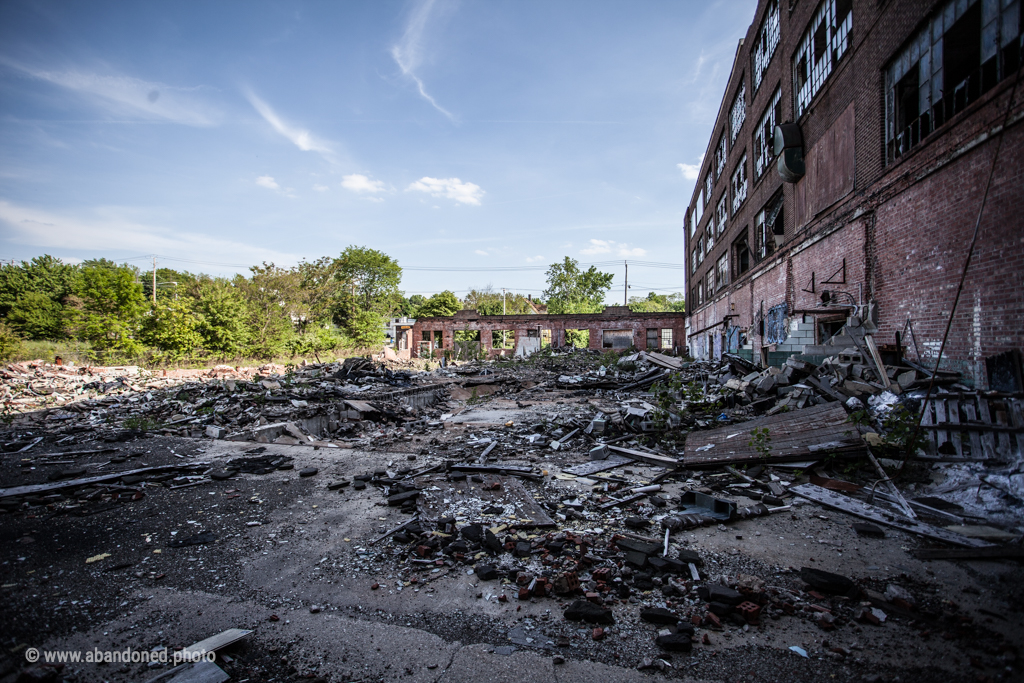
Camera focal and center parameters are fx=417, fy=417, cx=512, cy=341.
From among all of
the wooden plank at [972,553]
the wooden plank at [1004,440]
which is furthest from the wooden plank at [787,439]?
the wooden plank at [972,553]

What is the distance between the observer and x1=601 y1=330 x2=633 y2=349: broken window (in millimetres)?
32344

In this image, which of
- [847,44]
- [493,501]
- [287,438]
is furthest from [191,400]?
[847,44]

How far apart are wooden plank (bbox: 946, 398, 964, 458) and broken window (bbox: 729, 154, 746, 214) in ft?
46.7

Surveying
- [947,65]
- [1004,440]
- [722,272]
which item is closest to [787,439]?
[1004,440]

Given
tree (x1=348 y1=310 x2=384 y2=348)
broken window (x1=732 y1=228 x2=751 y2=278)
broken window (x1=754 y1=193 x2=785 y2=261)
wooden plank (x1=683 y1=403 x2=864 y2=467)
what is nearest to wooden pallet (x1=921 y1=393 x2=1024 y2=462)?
wooden plank (x1=683 y1=403 x2=864 y2=467)

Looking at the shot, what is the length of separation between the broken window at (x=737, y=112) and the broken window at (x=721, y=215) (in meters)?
2.96

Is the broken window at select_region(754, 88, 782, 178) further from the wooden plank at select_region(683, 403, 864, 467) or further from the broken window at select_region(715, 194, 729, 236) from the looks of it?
the wooden plank at select_region(683, 403, 864, 467)

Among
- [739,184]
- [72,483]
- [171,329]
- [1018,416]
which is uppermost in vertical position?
[739,184]

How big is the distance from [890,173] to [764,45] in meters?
10.5

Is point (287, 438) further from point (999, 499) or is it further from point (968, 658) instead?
point (999, 499)

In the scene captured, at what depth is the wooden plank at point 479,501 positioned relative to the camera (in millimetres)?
4133

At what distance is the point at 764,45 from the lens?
14.5 meters

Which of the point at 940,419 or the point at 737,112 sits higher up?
the point at 737,112

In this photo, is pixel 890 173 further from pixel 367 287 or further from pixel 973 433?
pixel 367 287
